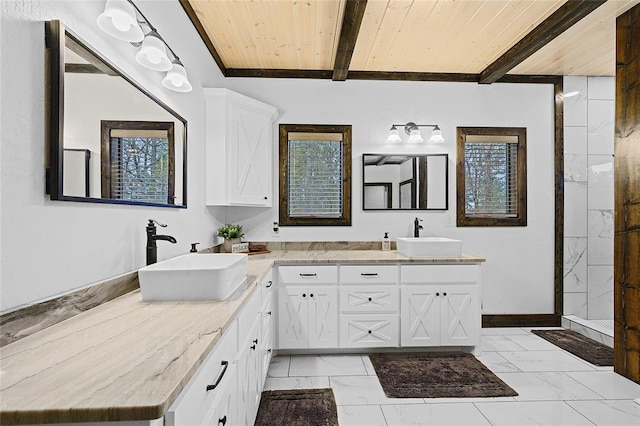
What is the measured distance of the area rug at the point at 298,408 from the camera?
208cm

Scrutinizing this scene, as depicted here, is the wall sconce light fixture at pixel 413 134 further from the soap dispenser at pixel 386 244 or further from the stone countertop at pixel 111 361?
the stone countertop at pixel 111 361

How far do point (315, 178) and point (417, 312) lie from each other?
1592 millimetres

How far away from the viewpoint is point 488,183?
3.73 metres

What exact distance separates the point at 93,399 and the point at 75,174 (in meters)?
0.87

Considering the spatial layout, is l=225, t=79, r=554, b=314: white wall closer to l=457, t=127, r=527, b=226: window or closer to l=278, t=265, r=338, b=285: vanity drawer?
l=457, t=127, r=527, b=226: window

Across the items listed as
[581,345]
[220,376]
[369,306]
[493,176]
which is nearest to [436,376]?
[369,306]

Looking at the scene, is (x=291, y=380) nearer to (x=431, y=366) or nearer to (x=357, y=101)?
(x=431, y=366)

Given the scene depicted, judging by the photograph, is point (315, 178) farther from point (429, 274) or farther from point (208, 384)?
point (208, 384)

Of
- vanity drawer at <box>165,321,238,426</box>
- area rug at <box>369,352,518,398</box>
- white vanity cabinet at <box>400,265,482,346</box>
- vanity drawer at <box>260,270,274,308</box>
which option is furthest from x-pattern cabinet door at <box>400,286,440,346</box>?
vanity drawer at <box>165,321,238,426</box>

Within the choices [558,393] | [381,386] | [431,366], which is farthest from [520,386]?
[381,386]

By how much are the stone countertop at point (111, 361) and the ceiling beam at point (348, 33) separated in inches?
77.9

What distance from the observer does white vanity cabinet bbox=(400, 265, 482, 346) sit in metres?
3.03

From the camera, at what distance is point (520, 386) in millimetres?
2502

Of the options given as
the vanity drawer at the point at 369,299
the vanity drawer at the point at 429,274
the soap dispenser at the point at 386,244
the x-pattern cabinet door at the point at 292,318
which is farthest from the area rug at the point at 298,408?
the soap dispenser at the point at 386,244
